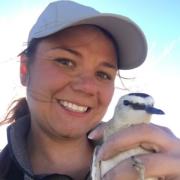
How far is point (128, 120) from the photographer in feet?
12.1

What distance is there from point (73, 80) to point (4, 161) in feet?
2.24

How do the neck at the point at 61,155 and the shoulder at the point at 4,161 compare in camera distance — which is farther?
the neck at the point at 61,155

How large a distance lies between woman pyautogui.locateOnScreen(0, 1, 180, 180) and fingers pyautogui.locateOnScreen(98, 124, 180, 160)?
1.52 feet

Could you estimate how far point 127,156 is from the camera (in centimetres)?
327

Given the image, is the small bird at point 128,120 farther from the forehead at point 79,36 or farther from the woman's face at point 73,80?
the forehead at point 79,36

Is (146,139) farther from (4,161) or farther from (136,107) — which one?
(4,161)

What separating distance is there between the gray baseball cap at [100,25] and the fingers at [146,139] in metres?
0.98

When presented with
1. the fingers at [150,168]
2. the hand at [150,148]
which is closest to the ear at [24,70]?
the hand at [150,148]

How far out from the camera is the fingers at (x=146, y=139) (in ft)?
10.2

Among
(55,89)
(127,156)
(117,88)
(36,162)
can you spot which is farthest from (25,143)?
(127,156)

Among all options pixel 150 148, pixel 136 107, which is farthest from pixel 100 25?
pixel 150 148

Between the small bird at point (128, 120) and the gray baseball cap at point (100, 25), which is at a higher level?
the gray baseball cap at point (100, 25)

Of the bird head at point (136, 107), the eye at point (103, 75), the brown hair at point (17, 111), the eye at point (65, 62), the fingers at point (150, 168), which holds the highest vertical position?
the eye at point (65, 62)

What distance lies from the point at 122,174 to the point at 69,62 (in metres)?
1.08
